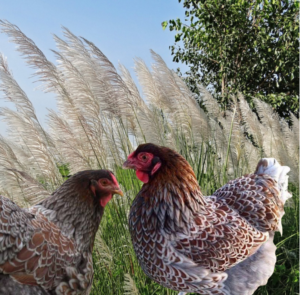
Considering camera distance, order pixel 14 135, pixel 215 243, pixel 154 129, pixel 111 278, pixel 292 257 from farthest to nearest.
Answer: pixel 292 257, pixel 14 135, pixel 154 129, pixel 111 278, pixel 215 243

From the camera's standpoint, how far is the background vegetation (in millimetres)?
2229

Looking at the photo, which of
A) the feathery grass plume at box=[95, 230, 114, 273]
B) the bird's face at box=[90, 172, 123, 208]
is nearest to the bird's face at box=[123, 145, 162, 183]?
the bird's face at box=[90, 172, 123, 208]

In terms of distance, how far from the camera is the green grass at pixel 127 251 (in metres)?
2.18

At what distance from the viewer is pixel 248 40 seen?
915cm

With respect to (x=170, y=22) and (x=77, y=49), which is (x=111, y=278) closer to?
(x=77, y=49)

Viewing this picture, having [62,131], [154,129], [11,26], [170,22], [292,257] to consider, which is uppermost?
[170,22]

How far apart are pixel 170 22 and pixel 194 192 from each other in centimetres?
775

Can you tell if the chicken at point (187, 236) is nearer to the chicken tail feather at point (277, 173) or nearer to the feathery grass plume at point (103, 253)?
the feathery grass plume at point (103, 253)

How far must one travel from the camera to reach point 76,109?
234cm

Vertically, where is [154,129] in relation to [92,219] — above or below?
above

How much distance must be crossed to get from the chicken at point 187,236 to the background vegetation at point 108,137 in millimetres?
368

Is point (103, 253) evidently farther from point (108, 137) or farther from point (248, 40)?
point (248, 40)

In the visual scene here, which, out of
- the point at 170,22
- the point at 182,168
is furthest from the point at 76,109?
the point at 170,22

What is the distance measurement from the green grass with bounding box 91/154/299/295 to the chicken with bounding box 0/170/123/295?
0.24 m
